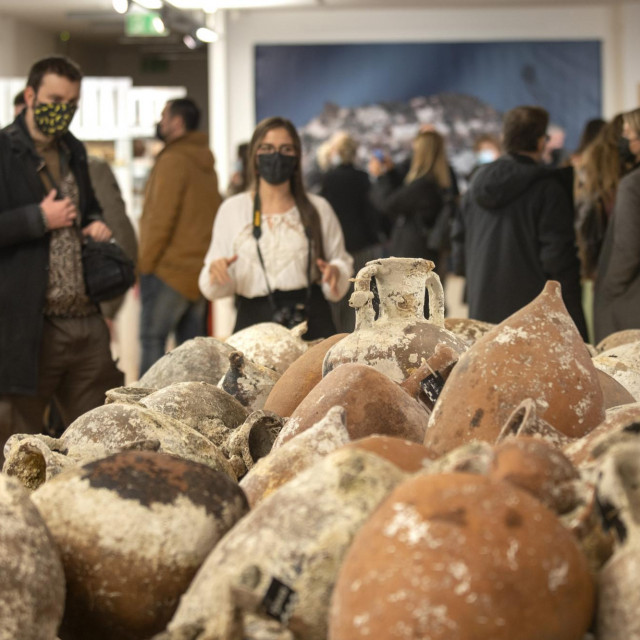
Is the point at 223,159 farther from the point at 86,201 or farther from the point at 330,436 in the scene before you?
the point at 330,436

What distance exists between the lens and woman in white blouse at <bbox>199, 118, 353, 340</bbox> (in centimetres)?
463

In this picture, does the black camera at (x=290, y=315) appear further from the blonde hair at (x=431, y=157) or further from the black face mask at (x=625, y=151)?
the blonde hair at (x=431, y=157)

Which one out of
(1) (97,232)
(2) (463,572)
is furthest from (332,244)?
(2) (463,572)

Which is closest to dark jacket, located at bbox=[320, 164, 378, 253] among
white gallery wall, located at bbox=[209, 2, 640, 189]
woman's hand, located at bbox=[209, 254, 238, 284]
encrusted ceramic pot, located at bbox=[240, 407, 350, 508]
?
woman's hand, located at bbox=[209, 254, 238, 284]

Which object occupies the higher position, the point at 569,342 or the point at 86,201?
the point at 86,201

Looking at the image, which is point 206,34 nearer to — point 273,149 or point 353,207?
point 353,207

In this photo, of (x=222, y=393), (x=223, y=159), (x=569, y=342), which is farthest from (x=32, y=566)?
(x=223, y=159)

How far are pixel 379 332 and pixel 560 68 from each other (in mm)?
11706

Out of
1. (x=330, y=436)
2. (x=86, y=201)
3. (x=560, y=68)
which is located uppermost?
(x=560, y=68)

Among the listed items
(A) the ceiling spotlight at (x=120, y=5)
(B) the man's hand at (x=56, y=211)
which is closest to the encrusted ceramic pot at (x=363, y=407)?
(B) the man's hand at (x=56, y=211)

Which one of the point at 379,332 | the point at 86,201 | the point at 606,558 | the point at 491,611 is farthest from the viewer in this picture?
the point at 86,201

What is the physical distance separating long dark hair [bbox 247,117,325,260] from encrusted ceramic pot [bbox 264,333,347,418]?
6.55 ft

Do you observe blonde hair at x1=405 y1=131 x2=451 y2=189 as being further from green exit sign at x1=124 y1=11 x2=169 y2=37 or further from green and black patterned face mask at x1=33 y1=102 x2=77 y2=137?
green exit sign at x1=124 y1=11 x2=169 y2=37

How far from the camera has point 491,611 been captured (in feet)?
3.81
